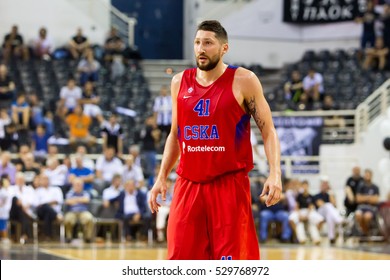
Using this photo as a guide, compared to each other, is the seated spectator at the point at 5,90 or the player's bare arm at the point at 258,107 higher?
the seated spectator at the point at 5,90

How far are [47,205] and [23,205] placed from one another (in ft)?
1.27

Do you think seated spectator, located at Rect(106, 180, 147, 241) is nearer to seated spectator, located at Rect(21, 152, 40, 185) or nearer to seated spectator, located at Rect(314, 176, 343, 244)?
seated spectator, located at Rect(21, 152, 40, 185)

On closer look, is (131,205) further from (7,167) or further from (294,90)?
(294,90)

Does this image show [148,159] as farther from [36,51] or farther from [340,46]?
[340,46]

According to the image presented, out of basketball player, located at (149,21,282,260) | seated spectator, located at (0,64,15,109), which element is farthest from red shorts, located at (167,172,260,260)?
seated spectator, located at (0,64,15,109)

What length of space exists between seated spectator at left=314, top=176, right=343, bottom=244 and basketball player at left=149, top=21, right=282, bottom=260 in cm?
1170

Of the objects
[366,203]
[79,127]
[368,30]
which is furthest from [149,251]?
[368,30]

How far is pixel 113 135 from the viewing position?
19328mm

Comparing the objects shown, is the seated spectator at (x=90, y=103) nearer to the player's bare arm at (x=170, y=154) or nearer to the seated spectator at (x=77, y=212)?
the seated spectator at (x=77, y=212)

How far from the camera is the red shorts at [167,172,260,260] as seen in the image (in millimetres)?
5801

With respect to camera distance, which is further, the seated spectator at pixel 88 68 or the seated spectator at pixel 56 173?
the seated spectator at pixel 88 68

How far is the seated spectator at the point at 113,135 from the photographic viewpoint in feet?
63.3

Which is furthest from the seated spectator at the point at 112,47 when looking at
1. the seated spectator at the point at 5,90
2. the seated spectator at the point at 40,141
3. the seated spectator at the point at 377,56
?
the seated spectator at the point at 377,56

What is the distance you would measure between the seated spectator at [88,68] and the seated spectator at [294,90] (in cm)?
437
